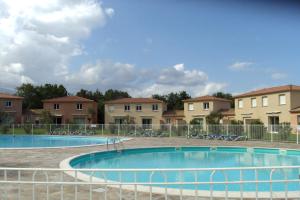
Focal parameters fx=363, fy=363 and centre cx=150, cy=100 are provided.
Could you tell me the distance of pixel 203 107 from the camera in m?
50.5

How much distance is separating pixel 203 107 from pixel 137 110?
9784 mm

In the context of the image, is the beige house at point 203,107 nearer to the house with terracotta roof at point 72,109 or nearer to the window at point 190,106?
the window at point 190,106

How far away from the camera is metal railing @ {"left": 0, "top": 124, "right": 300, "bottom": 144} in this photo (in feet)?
87.9

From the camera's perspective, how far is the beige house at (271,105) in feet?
127

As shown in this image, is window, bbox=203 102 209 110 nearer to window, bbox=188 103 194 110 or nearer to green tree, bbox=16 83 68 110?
window, bbox=188 103 194 110

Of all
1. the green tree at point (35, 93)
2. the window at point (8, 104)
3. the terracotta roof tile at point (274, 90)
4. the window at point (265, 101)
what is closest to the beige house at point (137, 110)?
the terracotta roof tile at point (274, 90)

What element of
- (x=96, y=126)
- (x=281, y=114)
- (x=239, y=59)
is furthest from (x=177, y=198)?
(x=281, y=114)

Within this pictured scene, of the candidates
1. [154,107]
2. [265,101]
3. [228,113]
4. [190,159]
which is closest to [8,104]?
[154,107]

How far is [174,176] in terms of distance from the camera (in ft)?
41.3

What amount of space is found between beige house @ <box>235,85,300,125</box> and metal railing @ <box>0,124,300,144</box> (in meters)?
11.3

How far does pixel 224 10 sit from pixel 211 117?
4410cm

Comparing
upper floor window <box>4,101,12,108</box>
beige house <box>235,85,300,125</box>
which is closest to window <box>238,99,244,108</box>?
beige house <box>235,85,300,125</box>

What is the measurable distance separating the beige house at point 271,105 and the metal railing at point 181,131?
11312mm

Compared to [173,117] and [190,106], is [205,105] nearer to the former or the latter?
[190,106]
